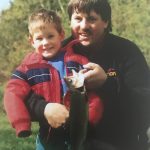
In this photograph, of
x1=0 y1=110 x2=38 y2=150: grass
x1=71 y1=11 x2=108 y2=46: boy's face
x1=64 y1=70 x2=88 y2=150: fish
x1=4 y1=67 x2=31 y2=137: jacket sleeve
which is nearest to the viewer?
x1=64 y1=70 x2=88 y2=150: fish

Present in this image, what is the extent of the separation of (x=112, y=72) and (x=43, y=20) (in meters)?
0.23

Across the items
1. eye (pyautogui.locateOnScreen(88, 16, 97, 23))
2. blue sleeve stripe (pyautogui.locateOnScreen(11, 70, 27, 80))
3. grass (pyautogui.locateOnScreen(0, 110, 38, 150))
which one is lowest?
grass (pyautogui.locateOnScreen(0, 110, 38, 150))


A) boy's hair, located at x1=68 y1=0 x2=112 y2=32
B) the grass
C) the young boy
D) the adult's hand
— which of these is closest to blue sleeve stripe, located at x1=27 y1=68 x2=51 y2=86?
the young boy

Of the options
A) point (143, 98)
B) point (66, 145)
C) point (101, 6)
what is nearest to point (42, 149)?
point (66, 145)

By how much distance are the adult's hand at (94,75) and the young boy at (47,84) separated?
0.04 meters

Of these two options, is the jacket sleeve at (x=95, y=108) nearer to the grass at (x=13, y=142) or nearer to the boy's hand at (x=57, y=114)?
the boy's hand at (x=57, y=114)

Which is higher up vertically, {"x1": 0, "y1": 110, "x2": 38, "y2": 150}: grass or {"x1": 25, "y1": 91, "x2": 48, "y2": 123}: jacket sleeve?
{"x1": 25, "y1": 91, "x2": 48, "y2": 123}: jacket sleeve

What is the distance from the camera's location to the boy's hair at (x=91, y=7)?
1465mm

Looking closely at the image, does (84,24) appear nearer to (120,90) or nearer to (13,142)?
(120,90)

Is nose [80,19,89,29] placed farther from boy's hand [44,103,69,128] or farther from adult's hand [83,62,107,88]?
boy's hand [44,103,69,128]

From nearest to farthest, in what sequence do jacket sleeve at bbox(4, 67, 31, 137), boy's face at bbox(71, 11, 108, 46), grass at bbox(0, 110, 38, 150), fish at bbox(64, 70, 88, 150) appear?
fish at bbox(64, 70, 88, 150), jacket sleeve at bbox(4, 67, 31, 137), boy's face at bbox(71, 11, 108, 46), grass at bbox(0, 110, 38, 150)

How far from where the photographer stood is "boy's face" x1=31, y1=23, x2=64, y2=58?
1400mm

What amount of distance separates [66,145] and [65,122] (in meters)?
0.10

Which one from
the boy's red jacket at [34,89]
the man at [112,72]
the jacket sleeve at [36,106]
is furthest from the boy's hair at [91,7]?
the jacket sleeve at [36,106]
